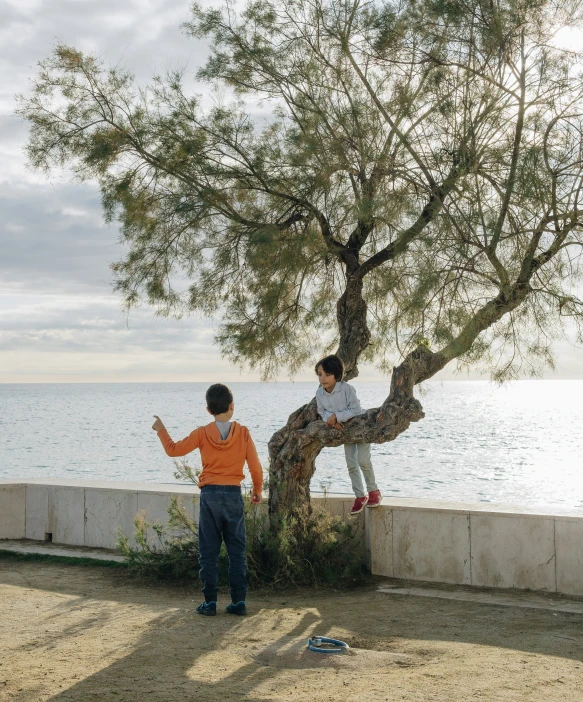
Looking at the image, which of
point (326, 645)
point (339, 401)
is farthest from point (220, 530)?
point (339, 401)

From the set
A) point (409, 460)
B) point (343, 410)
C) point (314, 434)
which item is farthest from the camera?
point (409, 460)

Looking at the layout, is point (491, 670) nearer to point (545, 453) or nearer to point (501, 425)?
point (545, 453)

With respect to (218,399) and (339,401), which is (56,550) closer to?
(339,401)

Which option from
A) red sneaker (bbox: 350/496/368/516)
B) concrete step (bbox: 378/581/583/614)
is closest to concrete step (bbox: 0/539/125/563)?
red sneaker (bbox: 350/496/368/516)

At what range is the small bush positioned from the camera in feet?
23.3

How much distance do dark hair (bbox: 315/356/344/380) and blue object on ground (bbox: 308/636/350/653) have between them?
2421mm

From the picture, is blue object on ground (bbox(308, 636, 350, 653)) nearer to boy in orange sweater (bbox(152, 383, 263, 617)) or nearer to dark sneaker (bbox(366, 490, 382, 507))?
boy in orange sweater (bbox(152, 383, 263, 617))

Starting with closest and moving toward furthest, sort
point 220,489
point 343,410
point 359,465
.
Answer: point 220,489, point 343,410, point 359,465

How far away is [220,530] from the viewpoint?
5.92 meters

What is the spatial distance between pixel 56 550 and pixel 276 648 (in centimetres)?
423

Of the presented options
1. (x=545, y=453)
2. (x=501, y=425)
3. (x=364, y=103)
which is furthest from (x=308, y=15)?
(x=501, y=425)

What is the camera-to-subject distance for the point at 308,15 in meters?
7.72

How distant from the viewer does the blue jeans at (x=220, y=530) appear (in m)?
5.86

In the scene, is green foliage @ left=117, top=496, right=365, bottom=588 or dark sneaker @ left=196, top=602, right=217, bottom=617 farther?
green foliage @ left=117, top=496, right=365, bottom=588
